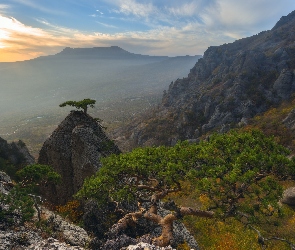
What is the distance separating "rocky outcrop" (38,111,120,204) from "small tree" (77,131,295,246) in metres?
11.6

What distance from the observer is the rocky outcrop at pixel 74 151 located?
98.9 feet

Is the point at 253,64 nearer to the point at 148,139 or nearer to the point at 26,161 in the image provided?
the point at 148,139

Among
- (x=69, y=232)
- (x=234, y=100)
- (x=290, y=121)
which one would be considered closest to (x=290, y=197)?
(x=69, y=232)

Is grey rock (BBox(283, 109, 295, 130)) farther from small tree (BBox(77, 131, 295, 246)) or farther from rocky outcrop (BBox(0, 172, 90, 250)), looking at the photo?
rocky outcrop (BBox(0, 172, 90, 250))

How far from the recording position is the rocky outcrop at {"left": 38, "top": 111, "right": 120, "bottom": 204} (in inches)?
1187

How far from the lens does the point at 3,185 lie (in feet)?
79.8

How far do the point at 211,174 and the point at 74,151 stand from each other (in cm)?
2084

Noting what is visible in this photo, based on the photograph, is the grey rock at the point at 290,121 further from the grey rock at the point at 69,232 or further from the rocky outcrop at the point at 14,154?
the rocky outcrop at the point at 14,154

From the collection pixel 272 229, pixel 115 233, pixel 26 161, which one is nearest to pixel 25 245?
pixel 115 233

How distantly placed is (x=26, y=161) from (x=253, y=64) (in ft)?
432

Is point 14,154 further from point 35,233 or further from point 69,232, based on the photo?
point 35,233

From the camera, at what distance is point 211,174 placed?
15.1 m

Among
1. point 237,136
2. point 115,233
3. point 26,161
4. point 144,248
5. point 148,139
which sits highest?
point 237,136

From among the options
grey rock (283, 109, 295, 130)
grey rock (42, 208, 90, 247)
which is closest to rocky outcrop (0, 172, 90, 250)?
grey rock (42, 208, 90, 247)
